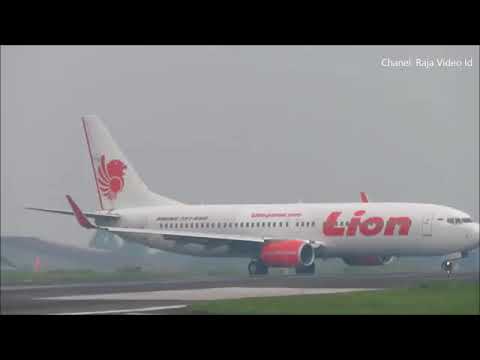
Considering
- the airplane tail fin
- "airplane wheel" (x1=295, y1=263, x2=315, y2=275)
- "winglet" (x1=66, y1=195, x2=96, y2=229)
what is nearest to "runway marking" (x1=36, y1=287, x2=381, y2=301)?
"airplane wheel" (x1=295, y1=263, x2=315, y2=275)

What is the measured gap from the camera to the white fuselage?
179 feet

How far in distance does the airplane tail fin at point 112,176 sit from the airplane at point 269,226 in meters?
0.06

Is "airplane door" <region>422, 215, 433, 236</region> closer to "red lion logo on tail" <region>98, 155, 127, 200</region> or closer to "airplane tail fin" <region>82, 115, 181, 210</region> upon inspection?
"airplane tail fin" <region>82, 115, 181, 210</region>

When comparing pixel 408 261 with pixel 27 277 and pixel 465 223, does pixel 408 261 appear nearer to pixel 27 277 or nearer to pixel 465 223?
pixel 465 223

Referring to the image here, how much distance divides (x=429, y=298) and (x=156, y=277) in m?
27.9

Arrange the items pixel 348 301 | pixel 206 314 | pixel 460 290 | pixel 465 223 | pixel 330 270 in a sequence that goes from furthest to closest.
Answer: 1. pixel 330 270
2. pixel 465 223
3. pixel 460 290
4. pixel 348 301
5. pixel 206 314

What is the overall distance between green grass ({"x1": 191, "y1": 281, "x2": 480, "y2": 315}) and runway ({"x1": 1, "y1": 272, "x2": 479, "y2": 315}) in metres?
1.68

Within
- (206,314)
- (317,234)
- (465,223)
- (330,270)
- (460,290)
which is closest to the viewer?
(206,314)

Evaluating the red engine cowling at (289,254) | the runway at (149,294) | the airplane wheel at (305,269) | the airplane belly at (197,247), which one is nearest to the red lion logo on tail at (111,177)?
the airplane belly at (197,247)

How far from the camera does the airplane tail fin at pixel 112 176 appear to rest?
6925 centimetres

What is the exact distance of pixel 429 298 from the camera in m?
33.8

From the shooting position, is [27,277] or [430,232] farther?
[27,277]

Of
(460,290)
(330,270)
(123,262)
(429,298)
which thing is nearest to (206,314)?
(429,298)

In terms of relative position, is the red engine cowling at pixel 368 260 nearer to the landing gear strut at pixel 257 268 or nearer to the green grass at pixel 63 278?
the landing gear strut at pixel 257 268
